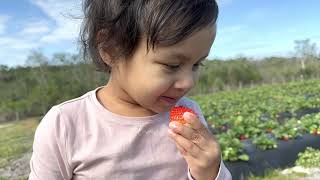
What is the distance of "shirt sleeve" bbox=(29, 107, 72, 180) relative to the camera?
1.41 metres

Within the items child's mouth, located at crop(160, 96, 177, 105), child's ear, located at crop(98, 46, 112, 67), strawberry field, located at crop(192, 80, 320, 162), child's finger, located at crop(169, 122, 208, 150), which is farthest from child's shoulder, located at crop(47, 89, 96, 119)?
strawberry field, located at crop(192, 80, 320, 162)

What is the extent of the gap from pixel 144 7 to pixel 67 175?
60cm

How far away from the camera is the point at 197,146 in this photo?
134cm

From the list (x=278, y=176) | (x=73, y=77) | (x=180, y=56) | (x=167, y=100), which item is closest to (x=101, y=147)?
(x=167, y=100)

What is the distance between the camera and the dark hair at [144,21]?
133cm

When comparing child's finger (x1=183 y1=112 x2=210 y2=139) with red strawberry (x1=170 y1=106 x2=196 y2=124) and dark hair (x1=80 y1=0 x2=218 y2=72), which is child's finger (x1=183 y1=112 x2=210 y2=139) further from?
dark hair (x1=80 y1=0 x2=218 y2=72)

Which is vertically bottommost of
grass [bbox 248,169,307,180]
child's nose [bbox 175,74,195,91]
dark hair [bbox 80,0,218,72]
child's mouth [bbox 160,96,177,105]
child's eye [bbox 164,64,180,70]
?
grass [bbox 248,169,307,180]

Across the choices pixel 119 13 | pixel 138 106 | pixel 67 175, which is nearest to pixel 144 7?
pixel 119 13

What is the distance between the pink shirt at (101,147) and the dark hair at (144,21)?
23cm

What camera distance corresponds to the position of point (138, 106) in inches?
60.5

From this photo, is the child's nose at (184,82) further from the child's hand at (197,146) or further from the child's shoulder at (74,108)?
the child's shoulder at (74,108)

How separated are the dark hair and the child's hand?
25 cm

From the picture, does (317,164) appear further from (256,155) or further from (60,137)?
(60,137)

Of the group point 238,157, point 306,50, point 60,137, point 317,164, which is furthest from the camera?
point 306,50
